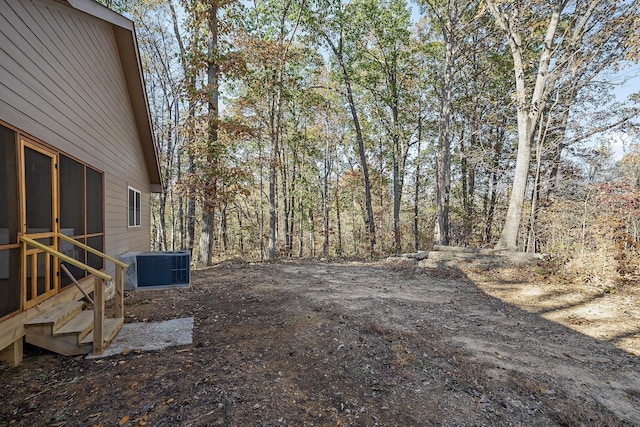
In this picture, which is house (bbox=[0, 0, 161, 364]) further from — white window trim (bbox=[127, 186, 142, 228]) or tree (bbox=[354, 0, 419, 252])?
tree (bbox=[354, 0, 419, 252])

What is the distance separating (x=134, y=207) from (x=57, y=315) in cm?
510

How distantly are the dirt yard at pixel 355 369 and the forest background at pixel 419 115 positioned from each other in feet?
11.4

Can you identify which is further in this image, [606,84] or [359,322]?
[606,84]

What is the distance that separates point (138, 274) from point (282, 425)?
5.31m

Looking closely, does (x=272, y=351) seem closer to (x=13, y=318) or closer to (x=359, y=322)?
(x=359, y=322)

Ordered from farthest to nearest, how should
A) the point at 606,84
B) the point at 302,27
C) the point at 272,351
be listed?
the point at 302,27 < the point at 606,84 < the point at 272,351

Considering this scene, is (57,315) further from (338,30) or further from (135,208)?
(338,30)

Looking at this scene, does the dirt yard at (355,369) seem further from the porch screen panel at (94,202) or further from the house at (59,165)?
the porch screen panel at (94,202)

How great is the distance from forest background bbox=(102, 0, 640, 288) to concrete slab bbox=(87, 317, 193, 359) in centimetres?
529

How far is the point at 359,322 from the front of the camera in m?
4.25

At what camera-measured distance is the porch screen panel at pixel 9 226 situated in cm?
278

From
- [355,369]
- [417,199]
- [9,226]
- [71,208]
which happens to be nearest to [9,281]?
[9,226]

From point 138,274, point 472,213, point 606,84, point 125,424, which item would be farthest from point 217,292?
point 472,213

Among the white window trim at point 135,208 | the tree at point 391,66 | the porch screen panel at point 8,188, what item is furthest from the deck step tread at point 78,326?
the tree at point 391,66
